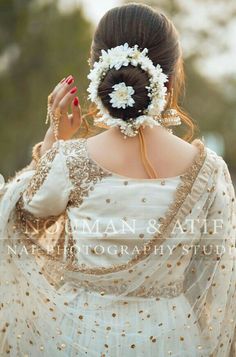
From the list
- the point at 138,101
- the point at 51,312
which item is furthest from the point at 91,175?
the point at 51,312

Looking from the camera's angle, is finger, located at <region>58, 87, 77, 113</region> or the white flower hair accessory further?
finger, located at <region>58, 87, 77, 113</region>

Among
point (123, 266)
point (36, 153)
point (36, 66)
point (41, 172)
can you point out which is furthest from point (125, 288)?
point (36, 66)

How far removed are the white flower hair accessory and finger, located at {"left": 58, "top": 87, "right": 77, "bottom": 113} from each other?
0.63ft

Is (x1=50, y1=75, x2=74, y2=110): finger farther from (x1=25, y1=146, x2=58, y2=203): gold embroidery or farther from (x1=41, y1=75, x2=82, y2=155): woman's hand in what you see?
(x1=25, y1=146, x2=58, y2=203): gold embroidery

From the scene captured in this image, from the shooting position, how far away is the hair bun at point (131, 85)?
3.15 metres

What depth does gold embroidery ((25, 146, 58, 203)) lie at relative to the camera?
319 centimetres

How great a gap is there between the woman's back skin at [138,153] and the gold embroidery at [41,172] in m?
0.14

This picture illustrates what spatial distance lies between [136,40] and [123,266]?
2.55 feet

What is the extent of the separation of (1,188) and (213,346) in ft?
3.13

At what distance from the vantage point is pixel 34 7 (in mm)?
29031

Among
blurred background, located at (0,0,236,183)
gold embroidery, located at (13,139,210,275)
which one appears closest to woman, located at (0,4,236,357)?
gold embroidery, located at (13,139,210,275)

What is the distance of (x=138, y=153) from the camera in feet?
10.3

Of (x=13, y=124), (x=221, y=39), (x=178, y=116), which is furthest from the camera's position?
(x=221, y=39)

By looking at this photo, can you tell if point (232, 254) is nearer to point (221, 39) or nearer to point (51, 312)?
point (51, 312)
